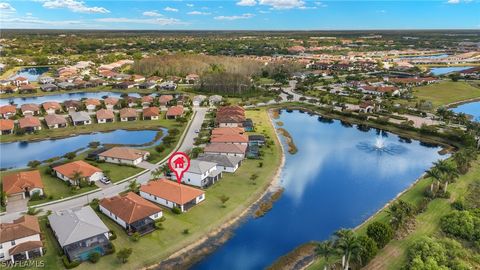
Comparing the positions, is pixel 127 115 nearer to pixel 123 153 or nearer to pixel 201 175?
pixel 123 153

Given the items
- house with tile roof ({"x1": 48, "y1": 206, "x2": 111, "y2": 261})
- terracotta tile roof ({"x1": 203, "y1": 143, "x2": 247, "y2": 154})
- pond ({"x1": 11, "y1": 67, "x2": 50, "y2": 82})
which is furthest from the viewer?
pond ({"x1": 11, "y1": 67, "x2": 50, "y2": 82})

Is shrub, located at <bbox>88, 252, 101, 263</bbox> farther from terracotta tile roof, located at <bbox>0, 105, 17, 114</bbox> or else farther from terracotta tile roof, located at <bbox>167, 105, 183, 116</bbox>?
terracotta tile roof, located at <bbox>0, 105, 17, 114</bbox>

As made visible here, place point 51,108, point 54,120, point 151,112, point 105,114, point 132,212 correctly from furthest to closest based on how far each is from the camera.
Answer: point 51,108, point 151,112, point 105,114, point 54,120, point 132,212

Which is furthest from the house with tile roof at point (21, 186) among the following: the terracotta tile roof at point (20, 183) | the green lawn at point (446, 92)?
the green lawn at point (446, 92)

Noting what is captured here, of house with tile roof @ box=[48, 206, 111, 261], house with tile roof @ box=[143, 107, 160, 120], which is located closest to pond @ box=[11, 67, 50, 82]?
house with tile roof @ box=[143, 107, 160, 120]

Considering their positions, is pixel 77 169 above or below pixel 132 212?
above

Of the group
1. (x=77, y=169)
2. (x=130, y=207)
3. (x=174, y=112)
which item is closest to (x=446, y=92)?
(x=174, y=112)

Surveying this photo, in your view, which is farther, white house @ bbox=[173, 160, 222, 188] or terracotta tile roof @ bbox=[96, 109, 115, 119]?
terracotta tile roof @ bbox=[96, 109, 115, 119]
